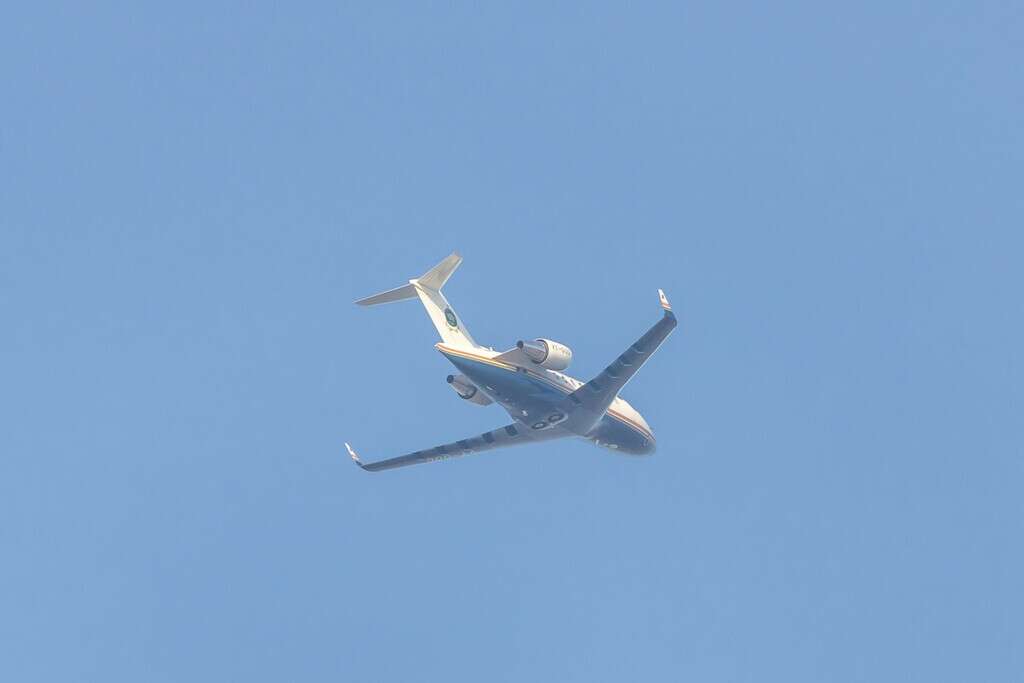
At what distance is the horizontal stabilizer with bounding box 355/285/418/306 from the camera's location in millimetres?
68438

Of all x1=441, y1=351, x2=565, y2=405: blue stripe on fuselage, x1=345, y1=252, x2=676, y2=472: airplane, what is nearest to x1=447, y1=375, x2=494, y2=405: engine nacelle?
x1=345, y1=252, x2=676, y2=472: airplane

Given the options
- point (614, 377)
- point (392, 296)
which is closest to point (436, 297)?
point (392, 296)

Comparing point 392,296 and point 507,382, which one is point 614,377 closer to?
point 507,382

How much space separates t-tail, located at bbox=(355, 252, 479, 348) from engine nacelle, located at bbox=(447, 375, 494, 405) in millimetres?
2344

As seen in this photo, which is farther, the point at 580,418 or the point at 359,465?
the point at 359,465

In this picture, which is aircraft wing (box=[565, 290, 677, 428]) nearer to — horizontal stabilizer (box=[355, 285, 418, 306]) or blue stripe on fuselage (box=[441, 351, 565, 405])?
blue stripe on fuselage (box=[441, 351, 565, 405])

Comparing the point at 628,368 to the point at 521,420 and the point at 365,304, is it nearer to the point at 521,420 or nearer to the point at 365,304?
the point at 521,420

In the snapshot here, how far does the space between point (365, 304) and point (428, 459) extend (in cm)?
1151

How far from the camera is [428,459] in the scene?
76.6m

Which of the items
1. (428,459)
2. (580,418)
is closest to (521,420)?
(580,418)

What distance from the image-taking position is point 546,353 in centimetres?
6600

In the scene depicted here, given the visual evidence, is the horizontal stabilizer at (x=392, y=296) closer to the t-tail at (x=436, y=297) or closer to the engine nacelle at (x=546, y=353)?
the t-tail at (x=436, y=297)

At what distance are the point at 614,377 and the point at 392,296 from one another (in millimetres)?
11350

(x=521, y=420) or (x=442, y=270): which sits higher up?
(x=442, y=270)
